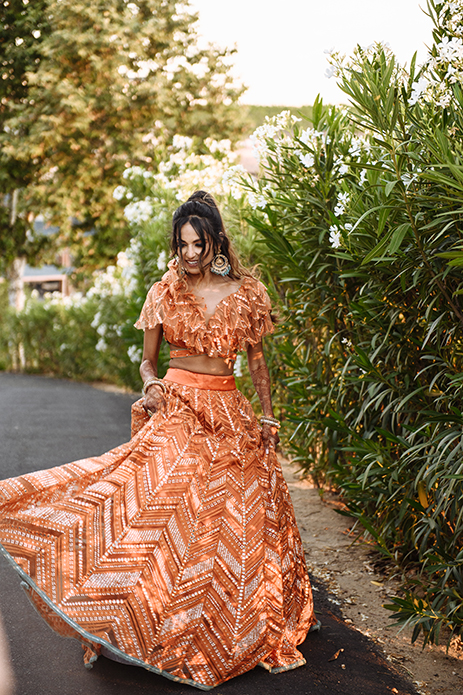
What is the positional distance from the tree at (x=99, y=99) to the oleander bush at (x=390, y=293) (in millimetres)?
14210

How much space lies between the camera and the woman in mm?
2504

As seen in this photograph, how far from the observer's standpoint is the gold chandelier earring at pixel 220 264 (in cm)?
309

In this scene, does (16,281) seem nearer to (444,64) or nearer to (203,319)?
(203,319)

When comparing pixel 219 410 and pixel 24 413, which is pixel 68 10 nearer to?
pixel 24 413

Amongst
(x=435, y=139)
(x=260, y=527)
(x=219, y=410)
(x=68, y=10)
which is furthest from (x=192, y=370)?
(x=68, y=10)

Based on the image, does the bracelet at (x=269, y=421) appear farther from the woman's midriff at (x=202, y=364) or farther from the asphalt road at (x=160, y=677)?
the asphalt road at (x=160, y=677)

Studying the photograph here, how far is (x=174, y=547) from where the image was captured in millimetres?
2611

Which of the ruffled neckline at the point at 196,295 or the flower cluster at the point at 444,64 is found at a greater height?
the flower cluster at the point at 444,64

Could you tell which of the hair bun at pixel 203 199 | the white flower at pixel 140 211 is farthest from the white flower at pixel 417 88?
the white flower at pixel 140 211

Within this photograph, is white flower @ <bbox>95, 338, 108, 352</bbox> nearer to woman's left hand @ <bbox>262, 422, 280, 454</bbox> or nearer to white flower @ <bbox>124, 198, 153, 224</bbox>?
white flower @ <bbox>124, 198, 153, 224</bbox>

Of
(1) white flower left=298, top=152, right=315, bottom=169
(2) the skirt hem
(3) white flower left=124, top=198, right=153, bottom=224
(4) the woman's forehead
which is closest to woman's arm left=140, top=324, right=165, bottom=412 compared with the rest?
(4) the woman's forehead

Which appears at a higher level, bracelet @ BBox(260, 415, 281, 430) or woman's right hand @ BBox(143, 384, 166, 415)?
woman's right hand @ BBox(143, 384, 166, 415)

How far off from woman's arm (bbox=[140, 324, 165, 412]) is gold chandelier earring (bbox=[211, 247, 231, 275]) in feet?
1.22

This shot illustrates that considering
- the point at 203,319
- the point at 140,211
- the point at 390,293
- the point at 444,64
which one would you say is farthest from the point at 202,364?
the point at 140,211
